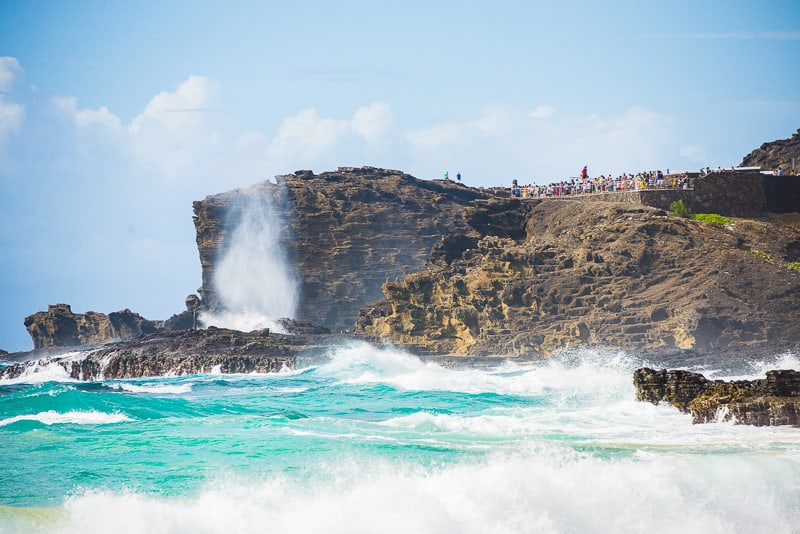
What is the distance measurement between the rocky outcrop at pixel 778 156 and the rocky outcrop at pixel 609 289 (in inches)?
302

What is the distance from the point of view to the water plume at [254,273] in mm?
66062

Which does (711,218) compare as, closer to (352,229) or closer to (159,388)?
(159,388)

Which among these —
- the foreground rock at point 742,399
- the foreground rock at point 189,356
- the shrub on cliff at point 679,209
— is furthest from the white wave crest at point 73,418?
the shrub on cliff at point 679,209

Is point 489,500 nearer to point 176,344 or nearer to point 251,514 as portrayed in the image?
point 251,514

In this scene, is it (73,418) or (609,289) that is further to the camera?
(609,289)

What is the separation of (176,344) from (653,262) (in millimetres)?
23003

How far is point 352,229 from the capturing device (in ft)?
210

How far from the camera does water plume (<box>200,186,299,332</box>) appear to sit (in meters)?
66.1

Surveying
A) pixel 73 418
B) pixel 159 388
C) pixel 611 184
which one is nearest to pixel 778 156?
pixel 611 184

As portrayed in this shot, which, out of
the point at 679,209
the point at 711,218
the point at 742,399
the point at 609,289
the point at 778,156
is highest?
the point at 778,156

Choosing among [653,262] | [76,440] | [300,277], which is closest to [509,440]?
[76,440]

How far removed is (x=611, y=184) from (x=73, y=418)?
35792 mm

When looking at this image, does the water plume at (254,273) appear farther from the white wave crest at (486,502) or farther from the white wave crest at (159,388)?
the white wave crest at (486,502)

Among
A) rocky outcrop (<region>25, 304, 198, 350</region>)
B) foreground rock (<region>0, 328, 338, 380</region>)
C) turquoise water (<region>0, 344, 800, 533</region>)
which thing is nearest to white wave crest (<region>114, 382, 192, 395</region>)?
foreground rock (<region>0, 328, 338, 380</region>)
